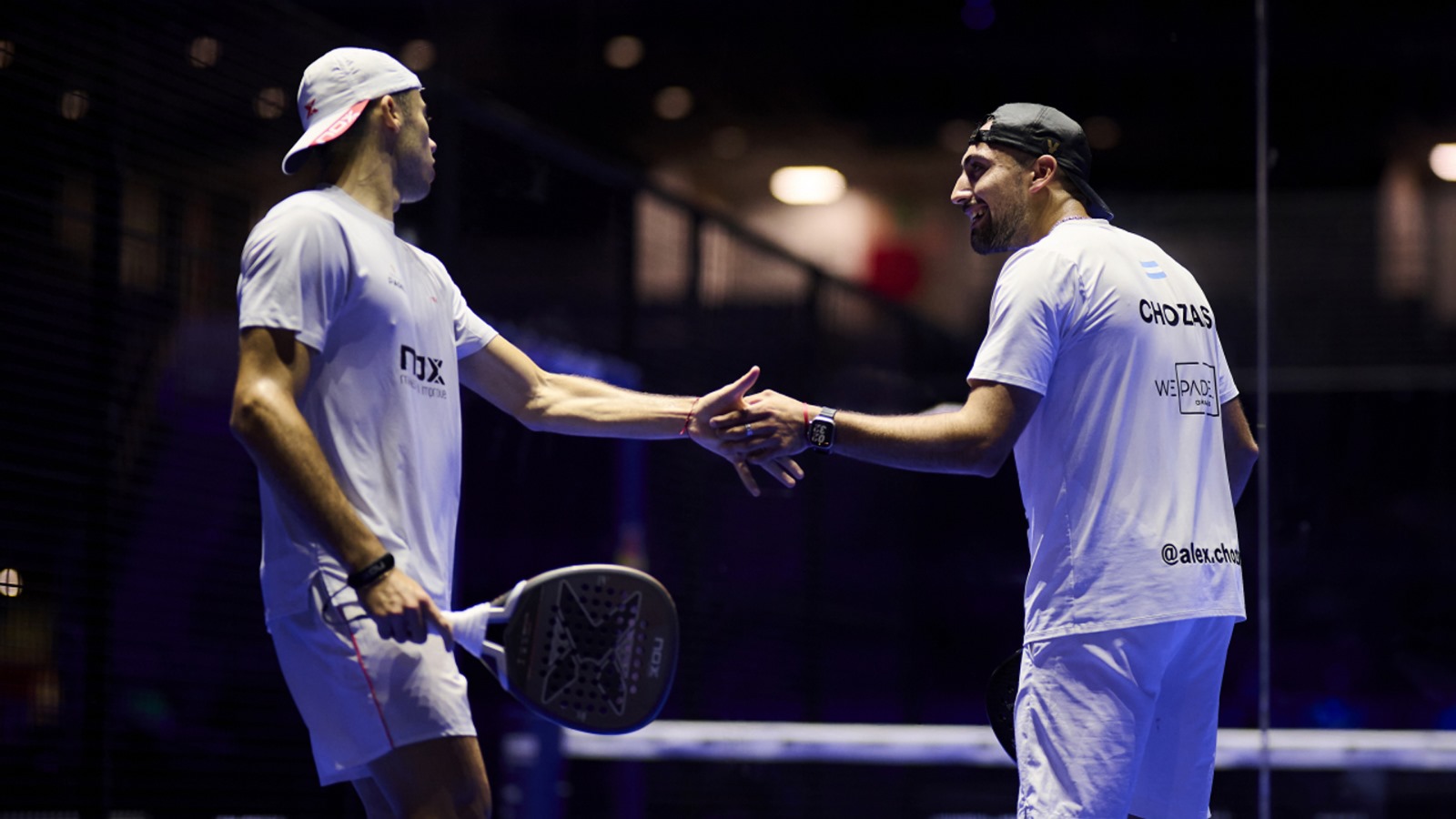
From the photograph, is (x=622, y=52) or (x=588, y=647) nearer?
(x=588, y=647)

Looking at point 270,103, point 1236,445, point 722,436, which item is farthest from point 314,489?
point 270,103

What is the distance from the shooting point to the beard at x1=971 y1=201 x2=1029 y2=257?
2697mm

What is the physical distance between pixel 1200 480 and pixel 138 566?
264cm

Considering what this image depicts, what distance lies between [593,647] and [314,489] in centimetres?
50

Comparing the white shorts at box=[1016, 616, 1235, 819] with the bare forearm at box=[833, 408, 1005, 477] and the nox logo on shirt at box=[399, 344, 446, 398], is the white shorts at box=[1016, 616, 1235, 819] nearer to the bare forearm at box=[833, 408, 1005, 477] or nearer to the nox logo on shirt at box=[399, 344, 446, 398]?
the bare forearm at box=[833, 408, 1005, 477]

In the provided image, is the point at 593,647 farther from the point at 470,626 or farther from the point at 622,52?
the point at 622,52

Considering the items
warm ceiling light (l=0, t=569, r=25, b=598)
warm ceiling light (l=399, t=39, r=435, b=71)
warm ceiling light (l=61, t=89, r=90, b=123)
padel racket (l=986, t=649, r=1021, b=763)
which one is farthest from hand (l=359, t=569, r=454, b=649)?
warm ceiling light (l=399, t=39, r=435, b=71)

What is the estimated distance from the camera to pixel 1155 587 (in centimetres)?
234

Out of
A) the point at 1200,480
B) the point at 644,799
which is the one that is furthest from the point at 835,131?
the point at 1200,480

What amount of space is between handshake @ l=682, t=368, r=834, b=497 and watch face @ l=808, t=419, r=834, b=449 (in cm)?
10

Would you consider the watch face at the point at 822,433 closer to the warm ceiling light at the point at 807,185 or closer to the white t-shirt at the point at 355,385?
the white t-shirt at the point at 355,385

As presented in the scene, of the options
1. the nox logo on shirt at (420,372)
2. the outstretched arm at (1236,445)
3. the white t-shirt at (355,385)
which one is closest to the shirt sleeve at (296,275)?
the white t-shirt at (355,385)

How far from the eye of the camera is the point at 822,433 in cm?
267

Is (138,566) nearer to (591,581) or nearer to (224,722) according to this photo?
(224,722)
